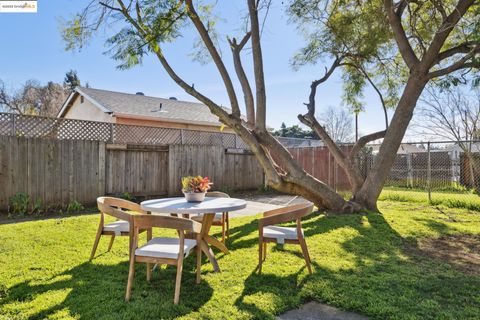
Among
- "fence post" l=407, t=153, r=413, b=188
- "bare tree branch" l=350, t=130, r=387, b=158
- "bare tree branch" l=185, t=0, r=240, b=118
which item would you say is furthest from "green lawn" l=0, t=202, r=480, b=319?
"fence post" l=407, t=153, r=413, b=188

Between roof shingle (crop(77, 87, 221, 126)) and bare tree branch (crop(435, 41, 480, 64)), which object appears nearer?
bare tree branch (crop(435, 41, 480, 64))

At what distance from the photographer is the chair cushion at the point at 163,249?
2.79m

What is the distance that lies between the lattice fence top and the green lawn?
2.66m

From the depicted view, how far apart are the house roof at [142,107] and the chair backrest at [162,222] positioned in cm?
990

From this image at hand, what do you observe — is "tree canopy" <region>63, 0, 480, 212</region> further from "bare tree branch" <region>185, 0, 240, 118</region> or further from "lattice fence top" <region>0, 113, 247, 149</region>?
"lattice fence top" <region>0, 113, 247, 149</region>

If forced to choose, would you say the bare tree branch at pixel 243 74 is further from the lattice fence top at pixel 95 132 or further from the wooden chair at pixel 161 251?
the wooden chair at pixel 161 251

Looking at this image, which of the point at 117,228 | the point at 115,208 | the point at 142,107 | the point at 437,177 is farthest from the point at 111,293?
the point at 437,177

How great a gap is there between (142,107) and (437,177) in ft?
40.6

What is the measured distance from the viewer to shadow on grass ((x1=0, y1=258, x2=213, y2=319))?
248cm

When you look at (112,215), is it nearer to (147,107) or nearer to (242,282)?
(242,282)

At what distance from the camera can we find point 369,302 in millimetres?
2639

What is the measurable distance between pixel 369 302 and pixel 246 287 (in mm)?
1087

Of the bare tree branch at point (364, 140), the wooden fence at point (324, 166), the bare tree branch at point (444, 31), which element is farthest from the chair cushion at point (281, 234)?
the wooden fence at point (324, 166)

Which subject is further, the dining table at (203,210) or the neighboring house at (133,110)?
the neighboring house at (133,110)
